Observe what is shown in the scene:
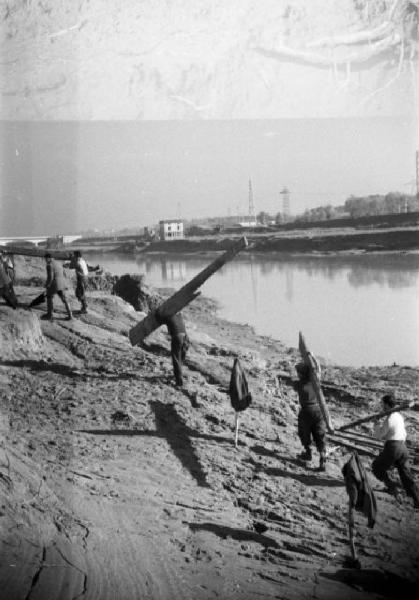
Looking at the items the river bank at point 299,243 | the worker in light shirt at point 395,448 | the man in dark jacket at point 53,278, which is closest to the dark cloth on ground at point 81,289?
the man in dark jacket at point 53,278

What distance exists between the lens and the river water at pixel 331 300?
44.6ft

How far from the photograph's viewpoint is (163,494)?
14.8 feet

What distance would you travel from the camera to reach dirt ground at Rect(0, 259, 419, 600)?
358 centimetres

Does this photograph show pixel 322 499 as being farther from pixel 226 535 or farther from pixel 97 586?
pixel 97 586

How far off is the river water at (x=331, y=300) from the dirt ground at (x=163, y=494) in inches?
237

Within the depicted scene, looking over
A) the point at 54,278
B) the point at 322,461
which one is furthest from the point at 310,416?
the point at 54,278

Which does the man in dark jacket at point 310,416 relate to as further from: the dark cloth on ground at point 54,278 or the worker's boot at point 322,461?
the dark cloth on ground at point 54,278

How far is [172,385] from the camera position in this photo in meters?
6.83

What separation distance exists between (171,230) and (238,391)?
5137cm

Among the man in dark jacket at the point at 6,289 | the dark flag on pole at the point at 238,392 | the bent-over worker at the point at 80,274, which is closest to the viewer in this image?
the dark flag on pole at the point at 238,392

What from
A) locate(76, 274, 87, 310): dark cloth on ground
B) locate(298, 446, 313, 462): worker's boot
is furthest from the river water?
locate(298, 446, 313, 462): worker's boot

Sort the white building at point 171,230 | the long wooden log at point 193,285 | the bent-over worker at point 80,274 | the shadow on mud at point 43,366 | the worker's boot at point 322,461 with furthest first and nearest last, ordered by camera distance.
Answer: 1. the white building at point 171,230
2. the bent-over worker at point 80,274
3. the shadow on mud at point 43,366
4. the long wooden log at point 193,285
5. the worker's boot at point 322,461

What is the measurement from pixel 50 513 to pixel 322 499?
2229mm

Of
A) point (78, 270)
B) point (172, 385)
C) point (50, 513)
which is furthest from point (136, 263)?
point (50, 513)
